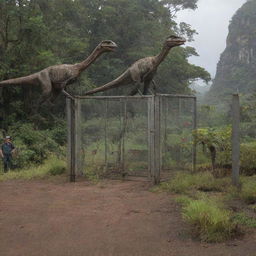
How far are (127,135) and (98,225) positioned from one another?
3758mm

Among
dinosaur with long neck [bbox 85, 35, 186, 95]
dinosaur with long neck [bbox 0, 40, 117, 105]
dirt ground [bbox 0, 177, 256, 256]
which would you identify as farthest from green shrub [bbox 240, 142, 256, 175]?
dinosaur with long neck [bbox 0, 40, 117, 105]

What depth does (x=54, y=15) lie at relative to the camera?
1842 centimetres

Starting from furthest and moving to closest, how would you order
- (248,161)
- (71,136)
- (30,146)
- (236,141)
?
(30,146)
(71,136)
(248,161)
(236,141)

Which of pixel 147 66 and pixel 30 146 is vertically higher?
pixel 147 66

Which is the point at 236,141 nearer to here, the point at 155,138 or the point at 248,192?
the point at 248,192

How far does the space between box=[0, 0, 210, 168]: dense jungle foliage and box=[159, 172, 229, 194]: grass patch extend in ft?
16.4

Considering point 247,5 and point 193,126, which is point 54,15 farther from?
point 247,5

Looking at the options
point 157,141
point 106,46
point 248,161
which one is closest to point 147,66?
point 106,46

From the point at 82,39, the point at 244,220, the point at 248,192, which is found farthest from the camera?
the point at 82,39

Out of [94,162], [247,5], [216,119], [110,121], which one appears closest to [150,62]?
[110,121]

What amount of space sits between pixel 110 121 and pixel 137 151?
1.00 metres

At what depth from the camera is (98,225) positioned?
6.09 m

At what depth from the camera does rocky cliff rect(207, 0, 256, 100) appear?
41.0m

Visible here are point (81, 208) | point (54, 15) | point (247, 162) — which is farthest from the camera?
point (54, 15)
